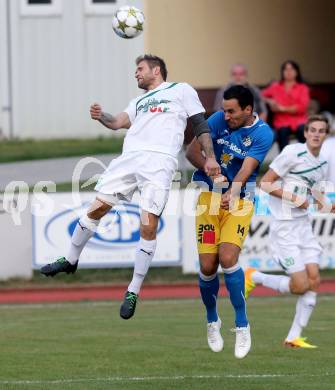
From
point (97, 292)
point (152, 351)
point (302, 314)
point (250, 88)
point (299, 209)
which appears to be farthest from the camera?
point (250, 88)

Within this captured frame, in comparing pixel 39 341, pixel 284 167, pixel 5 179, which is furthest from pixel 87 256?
pixel 284 167

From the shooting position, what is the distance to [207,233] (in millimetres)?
11062

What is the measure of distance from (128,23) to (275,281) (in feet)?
12.4

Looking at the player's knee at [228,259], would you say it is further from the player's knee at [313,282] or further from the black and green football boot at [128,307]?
the player's knee at [313,282]

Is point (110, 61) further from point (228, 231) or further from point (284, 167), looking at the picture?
point (228, 231)

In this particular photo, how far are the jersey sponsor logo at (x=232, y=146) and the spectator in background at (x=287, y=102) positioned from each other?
8.51 m

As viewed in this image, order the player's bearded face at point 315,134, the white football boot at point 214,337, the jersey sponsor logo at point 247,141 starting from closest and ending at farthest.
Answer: the jersey sponsor logo at point 247,141 → the white football boot at point 214,337 → the player's bearded face at point 315,134

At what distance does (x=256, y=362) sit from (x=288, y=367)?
0.41 meters

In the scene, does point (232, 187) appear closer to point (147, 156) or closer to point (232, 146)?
point (232, 146)

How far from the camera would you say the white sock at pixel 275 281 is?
44.0 ft

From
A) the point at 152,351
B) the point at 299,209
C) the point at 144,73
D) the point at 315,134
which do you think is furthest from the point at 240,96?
the point at 152,351

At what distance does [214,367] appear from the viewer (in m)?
11.8

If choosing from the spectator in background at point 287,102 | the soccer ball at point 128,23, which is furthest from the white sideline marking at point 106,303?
the soccer ball at point 128,23

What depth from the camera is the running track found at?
→ 1794cm
